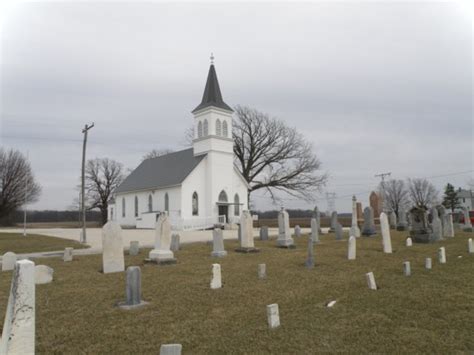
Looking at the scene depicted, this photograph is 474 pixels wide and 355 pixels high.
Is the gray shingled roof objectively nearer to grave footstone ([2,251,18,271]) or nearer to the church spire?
the church spire

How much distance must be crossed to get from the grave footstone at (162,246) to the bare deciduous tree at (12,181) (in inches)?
2016

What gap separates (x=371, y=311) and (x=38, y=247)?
18084 mm

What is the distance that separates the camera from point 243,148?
4853 centimetres

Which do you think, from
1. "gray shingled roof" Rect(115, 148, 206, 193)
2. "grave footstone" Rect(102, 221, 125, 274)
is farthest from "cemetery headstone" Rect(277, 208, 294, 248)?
"gray shingled roof" Rect(115, 148, 206, 193)

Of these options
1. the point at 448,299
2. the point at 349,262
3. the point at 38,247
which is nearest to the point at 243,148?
the point at 38,247

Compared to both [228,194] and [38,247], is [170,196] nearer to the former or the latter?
[228,194]

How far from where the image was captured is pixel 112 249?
1170 centimetres

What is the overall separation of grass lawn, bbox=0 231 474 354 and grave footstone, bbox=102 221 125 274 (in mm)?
416

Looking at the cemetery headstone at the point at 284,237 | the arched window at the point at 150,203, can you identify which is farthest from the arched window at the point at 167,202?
the cemetery headstone at the point at 284,237

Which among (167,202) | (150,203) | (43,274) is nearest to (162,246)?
(43,274)

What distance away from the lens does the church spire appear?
39.9m

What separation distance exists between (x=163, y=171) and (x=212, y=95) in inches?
423

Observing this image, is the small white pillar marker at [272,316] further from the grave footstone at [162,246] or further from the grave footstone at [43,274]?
the grave footstone at [162,246]

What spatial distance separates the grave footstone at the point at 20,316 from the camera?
13.0ft
